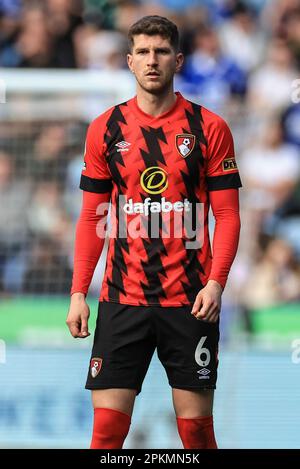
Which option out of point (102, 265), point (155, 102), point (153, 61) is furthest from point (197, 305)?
point (102, 265)

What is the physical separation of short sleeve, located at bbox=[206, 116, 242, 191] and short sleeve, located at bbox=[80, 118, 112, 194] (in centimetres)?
40

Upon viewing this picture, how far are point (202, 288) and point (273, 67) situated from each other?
4734mm

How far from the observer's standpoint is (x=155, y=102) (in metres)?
4.23

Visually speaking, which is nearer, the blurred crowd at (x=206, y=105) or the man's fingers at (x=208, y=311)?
the man's fingers at (x=208, y=311)

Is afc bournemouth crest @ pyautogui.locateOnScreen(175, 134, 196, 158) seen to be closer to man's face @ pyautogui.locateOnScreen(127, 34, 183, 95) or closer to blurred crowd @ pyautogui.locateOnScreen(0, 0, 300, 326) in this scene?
man's face @ pyautogui.locateOnScreen(127, 34, 183, 95)

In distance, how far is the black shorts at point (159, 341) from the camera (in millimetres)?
4176

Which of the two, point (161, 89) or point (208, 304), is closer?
point (208, 304)

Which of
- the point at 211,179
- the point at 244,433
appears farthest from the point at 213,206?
the point at 244,433

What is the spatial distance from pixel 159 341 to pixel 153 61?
1055 mm

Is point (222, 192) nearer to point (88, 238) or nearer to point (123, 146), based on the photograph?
point (123, 146)

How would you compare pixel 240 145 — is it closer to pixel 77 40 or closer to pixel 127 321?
pixel 77 40

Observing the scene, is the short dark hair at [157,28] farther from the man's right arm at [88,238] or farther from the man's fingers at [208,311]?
the man's fingers at [208,311]

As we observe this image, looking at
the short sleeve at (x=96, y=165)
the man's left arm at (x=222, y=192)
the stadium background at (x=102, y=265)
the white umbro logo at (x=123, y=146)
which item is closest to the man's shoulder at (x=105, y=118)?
the short sleeve at (x=96, y=165)

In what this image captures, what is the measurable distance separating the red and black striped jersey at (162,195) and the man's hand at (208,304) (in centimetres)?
13
